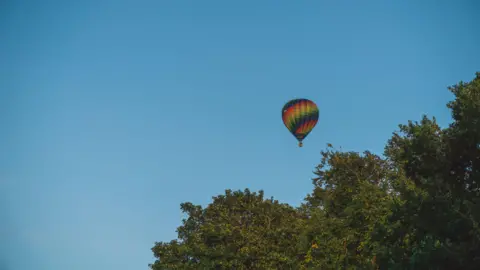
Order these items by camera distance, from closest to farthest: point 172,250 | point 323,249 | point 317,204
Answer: point 323,249, point 317,204, point 172,250

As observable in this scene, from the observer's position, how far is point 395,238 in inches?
1091

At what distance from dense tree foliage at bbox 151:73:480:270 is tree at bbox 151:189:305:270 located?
0.30 ft

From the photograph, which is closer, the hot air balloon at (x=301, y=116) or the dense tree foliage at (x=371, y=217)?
the dense tree foliage at (x=371, y=217)

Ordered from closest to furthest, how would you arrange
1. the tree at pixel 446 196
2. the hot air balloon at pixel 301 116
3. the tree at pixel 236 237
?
the tree at pixel 446 196
the tree at pixel 236 237
the hot air balloon at pixel 301 116

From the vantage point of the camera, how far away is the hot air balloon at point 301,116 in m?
58.2

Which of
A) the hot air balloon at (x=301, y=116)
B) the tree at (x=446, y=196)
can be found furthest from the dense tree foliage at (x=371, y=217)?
the hot air balloon at (x=301, y=116)

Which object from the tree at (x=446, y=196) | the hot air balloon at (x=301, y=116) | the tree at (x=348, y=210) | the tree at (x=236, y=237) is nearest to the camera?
the tree at (x=446, y=196)

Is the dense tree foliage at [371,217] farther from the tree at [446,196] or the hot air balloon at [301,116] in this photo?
the hot air balloon at [301,116]

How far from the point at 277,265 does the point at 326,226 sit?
10514 millimetres

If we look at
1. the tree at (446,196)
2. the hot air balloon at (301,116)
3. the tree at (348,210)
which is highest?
the hot air balloon at (301,116)

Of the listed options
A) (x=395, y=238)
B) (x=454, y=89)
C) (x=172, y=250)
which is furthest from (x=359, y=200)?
(x=172, y=250)

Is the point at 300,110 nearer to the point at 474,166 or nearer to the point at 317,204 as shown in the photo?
the point at 317,204

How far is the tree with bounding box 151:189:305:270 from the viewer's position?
46688 millimetres

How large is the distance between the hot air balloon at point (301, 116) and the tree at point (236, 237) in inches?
362
